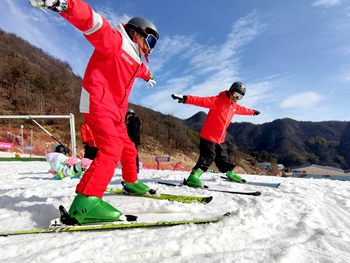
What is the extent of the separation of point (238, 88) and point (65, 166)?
13.9 feet

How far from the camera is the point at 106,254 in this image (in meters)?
1.25

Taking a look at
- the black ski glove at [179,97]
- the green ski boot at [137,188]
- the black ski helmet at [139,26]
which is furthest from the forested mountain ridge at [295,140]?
the black ski helmet at [139,26]

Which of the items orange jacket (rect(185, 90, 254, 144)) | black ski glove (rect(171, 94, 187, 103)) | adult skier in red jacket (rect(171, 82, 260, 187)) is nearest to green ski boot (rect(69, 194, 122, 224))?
adult skier in red jacket (rect(171, 82, 260, 187))

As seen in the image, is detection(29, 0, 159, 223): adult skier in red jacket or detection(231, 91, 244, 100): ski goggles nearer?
detection(29, 0, 159, 223): adult skier in red jacket

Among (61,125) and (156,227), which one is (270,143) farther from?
(156,227)

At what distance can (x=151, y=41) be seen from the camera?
250cm

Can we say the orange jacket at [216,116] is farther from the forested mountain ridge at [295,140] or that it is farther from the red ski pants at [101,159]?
the forested mountain ridge at [295,140]

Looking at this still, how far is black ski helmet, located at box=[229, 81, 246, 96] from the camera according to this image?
4.53 meters

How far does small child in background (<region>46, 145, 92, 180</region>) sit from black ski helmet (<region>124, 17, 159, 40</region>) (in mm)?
3707

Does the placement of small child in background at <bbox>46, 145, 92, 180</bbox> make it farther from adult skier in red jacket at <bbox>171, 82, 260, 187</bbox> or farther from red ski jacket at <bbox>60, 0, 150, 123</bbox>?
red ski jacket at <bbox>60, 0, 150, 123</bbox>

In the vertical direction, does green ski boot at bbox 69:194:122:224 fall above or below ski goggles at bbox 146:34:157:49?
below

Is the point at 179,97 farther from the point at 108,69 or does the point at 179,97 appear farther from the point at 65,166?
the point at 65,166

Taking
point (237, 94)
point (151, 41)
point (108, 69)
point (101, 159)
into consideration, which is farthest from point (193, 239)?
point (237, 94)

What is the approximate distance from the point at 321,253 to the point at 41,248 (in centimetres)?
158
